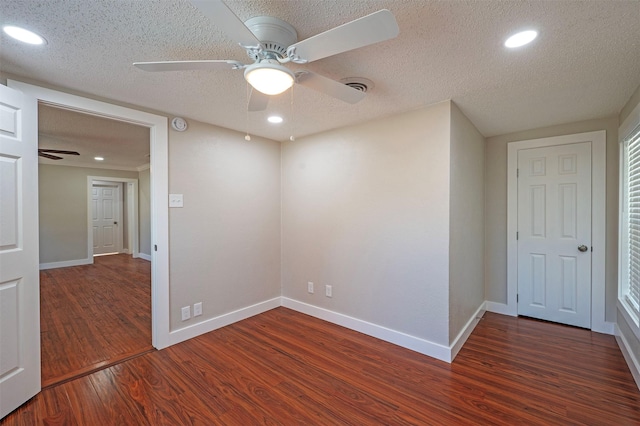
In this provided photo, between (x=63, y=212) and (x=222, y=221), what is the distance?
557cm

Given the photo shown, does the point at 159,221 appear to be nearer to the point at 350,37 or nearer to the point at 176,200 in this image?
the point at 176,200

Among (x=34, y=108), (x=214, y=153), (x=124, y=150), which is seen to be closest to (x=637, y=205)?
(x=214, y=153)

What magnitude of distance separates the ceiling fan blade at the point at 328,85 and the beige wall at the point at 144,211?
22.4 ft

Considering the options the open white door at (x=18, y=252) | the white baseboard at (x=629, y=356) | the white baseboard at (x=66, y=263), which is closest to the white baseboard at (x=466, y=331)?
the white baseboard at (x=629, y=356)

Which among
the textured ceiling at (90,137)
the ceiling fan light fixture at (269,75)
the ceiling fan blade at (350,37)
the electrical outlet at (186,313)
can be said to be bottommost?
the electrical outlet at (186,313)

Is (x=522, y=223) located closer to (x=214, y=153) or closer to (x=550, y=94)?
(x=550, y=94)

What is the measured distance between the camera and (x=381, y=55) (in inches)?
65.9

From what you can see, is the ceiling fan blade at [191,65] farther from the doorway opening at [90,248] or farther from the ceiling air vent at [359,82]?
the doorway opening at [90,248]

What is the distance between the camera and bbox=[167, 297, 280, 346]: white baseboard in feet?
9.06

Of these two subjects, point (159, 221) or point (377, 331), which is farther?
point (377, 331)

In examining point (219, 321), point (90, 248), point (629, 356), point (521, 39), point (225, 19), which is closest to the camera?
point (225, 19)

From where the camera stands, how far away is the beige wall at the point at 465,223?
2.48 metres

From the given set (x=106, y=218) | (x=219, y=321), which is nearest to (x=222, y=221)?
(x=219, y=321)

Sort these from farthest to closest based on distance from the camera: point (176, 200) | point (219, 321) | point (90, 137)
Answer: point (90, 137), point (219, 321), point (176, 200)
